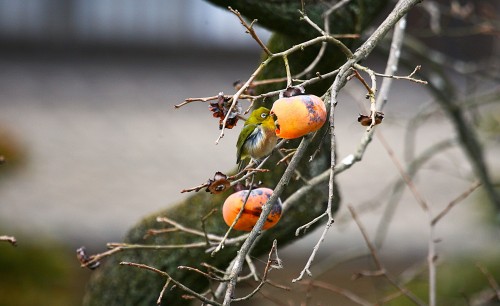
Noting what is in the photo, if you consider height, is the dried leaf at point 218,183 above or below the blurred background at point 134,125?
below

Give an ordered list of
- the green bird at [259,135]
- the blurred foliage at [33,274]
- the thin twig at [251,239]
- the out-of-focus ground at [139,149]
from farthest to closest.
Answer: the out-of-focus ground at [139,149] < the blurred foliage at [33,274] < the green bird at [259,135] < the thin twig at [251,239]

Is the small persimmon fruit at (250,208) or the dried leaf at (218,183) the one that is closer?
the dried leaf at (218,183)

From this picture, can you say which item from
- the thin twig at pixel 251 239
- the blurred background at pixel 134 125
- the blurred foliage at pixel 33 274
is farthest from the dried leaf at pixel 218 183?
the blurred background at pixel 134 125

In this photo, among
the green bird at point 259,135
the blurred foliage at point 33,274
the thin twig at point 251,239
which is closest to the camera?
the thin twig at point 251,239

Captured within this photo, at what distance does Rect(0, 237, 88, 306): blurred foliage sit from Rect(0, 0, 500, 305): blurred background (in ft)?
5.01

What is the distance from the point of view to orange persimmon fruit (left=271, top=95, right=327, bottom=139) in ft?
4.31

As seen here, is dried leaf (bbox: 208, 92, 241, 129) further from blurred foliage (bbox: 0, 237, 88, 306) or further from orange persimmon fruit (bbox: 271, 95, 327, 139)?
blurred foliage (bbox: 0, 237, 88, 306)

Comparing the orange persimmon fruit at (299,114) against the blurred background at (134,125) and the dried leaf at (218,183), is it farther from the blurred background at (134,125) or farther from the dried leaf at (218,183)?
the blurred background at (134,125)

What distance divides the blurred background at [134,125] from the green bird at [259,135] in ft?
12.8

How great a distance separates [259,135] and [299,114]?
0.13 m

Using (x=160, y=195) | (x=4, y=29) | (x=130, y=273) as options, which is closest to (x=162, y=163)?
(x=160, y=195)

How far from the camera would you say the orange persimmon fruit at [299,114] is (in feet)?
4.31

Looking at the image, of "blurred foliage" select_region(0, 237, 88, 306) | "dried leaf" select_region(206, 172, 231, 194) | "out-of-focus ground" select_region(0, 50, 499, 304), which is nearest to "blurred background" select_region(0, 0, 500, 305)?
"out-of-focus ground" select_region(0, 50, 499, 304)

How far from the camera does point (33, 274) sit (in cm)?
370
